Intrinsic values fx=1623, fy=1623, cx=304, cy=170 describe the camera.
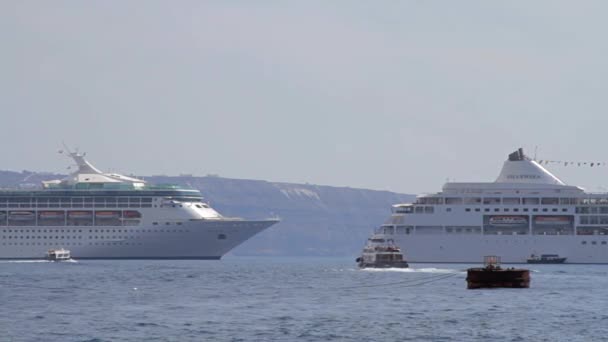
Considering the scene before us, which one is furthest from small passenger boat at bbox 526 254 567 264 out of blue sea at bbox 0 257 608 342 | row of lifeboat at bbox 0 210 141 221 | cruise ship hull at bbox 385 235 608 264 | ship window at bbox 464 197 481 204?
row of lifeboat at bbox 0 210 141 221

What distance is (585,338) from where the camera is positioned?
64.4m

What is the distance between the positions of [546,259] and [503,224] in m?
5.49

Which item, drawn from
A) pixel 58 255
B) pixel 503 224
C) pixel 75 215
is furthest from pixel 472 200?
pixel 75 215

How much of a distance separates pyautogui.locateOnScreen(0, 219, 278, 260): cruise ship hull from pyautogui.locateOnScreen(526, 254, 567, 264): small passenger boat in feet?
124

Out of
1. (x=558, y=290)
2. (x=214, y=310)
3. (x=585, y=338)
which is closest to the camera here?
(x=585, y=338)

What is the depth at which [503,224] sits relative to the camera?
151 metres

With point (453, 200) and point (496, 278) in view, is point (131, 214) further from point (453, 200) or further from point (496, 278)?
point (496, 278)

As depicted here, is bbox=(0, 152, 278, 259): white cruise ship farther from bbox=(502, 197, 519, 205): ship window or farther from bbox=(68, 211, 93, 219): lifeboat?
bbox=(502, 197, 519, 205): ship window

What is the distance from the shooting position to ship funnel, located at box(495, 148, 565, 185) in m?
156

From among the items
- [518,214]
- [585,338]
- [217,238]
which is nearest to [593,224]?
[518,214]

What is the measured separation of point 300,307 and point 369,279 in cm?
3067

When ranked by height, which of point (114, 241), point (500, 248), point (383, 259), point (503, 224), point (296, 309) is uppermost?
point (503, 224)

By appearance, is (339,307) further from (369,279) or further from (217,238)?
(217,238)

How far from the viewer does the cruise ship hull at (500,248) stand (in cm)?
14900
